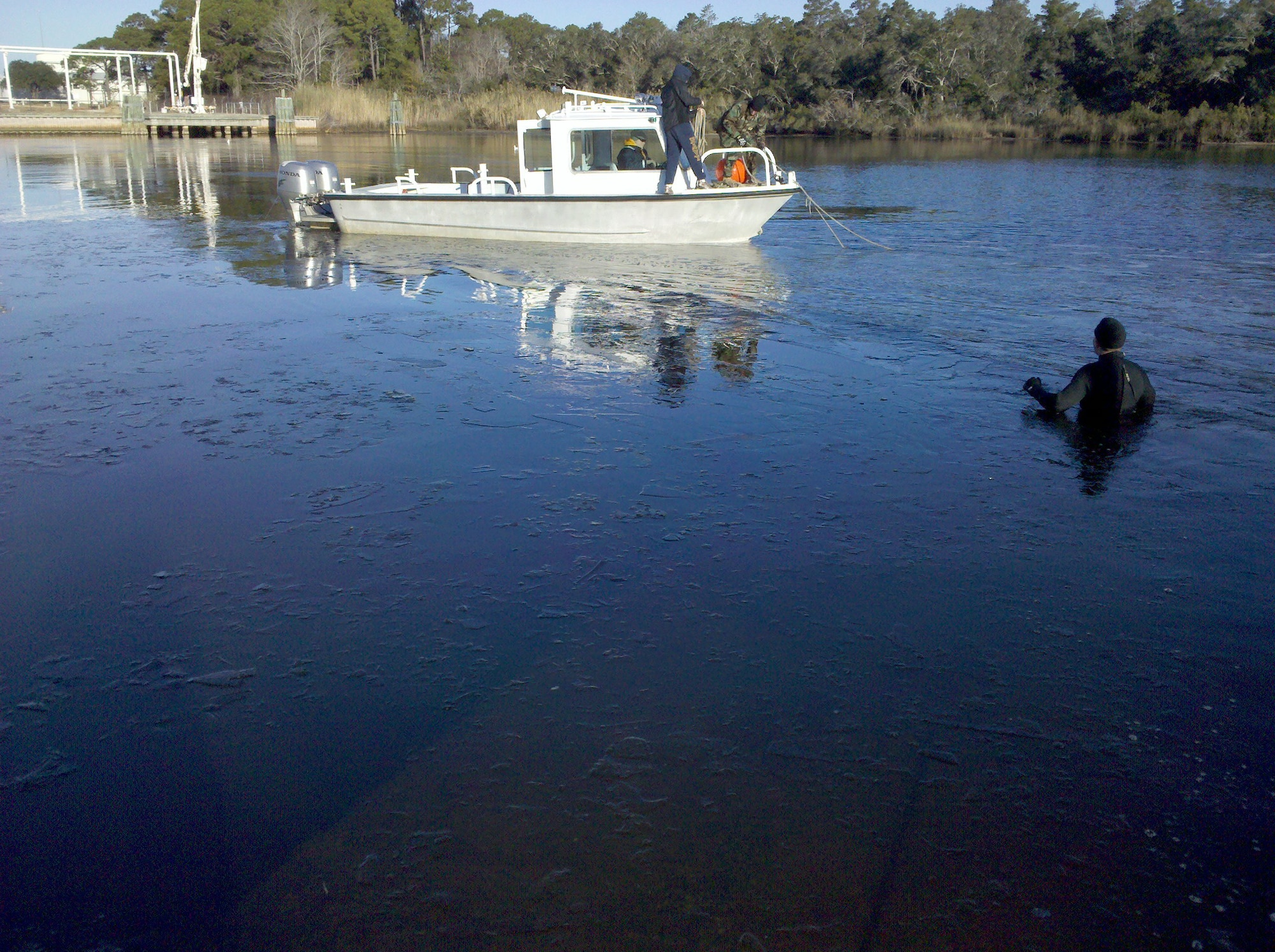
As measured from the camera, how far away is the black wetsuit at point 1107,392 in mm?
7062

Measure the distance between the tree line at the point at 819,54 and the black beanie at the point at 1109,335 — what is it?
45.6m

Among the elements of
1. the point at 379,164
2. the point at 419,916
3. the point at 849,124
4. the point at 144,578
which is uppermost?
the point at 849,124

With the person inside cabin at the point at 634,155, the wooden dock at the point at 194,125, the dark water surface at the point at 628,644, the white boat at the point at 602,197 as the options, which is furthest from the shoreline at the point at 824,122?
the dark water surface at the point at 628,644

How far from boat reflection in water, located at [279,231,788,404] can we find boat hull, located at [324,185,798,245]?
0.21 m

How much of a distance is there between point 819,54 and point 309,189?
52.6 m

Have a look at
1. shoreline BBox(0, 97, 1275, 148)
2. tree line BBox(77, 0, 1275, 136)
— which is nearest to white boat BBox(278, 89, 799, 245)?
shoreline BBox(0, 97, 1275, 148)

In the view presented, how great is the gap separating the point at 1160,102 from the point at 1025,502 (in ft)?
177

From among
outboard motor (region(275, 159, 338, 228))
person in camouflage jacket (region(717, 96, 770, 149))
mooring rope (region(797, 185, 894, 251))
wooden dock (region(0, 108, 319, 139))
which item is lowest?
mooring rope (region(797, 185, 894, 251))

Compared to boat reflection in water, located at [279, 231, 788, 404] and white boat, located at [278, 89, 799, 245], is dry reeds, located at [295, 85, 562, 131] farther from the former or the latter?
boat reflection in water, located at [279, 231, 788, 404]

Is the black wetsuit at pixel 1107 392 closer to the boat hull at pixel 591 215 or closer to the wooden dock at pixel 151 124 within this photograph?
the boat hull at pixel 591 215

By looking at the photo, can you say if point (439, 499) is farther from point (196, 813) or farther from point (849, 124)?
point (849, 124)

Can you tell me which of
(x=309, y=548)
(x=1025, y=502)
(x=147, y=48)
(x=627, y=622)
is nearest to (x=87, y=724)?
(x=309, y=548)

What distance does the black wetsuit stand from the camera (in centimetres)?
706

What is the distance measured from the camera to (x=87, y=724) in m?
3.83
